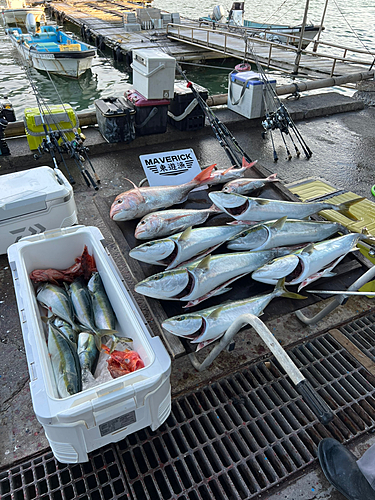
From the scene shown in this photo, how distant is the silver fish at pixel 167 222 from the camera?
2781 millimetres

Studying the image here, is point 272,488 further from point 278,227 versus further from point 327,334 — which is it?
point 278,227

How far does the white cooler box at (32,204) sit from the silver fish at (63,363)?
1.65m

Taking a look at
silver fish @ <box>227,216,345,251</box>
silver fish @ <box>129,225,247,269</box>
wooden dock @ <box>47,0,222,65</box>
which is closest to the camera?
silver fish @ <box>129,225,247,269</box>

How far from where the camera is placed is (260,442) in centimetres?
237

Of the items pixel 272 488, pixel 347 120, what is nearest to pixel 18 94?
pixel 347 120

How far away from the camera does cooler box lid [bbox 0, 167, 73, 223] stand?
3502 millimetres

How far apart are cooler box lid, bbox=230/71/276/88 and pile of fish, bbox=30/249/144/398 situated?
5.74 meters

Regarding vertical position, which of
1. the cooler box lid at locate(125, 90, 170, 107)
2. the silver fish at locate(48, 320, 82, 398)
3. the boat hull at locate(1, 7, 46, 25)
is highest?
the boat hull at locate(1, 7, 46, 25)

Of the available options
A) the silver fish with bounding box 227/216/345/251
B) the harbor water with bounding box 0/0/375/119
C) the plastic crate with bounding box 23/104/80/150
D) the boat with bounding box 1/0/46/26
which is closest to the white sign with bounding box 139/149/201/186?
the silver fish with bounding box 227/216/345/251

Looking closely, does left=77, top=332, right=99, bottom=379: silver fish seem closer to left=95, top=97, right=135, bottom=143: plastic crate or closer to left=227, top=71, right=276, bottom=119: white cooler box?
left=95, top=97, right=135, bottom=143: plastic crate

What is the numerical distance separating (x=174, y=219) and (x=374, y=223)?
2.28 m

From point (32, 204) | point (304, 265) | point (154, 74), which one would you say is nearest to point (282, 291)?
point (304, 265)

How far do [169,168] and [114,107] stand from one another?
3228 millimetres

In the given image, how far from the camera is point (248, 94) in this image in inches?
276
